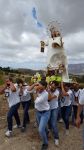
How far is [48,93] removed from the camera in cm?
984

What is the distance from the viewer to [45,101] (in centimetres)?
943

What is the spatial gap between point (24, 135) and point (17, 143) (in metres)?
0.72

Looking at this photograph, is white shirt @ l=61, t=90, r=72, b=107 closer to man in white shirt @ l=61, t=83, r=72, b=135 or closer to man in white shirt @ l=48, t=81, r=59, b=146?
man in white shirt @ l=61, t=83, r=72, b=135

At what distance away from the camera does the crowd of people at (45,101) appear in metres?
9.36

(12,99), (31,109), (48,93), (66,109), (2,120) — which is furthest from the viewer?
(31,109)

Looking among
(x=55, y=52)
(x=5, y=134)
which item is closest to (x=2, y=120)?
(x=5, y=134)

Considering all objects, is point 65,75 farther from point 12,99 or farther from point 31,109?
point 12,99

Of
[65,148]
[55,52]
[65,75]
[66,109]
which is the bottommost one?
[65,148]

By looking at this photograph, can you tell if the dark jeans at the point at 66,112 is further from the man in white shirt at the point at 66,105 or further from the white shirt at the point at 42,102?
the white shirt at the point at 42,102

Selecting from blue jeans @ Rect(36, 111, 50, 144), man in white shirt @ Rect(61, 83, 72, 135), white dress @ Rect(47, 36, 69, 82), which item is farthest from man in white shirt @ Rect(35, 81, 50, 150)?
white dress @ Rect(47, 36, 69, 82)

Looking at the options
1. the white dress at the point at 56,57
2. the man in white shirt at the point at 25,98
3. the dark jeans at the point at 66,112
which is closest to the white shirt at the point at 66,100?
the dark jeans at the point at 66,112

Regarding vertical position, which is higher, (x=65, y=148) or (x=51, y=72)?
(x=51, y=72)

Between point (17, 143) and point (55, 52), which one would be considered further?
point (55, 52)

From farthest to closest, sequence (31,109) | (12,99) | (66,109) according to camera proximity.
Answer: (31,109)
(66,109)
(12,99)
